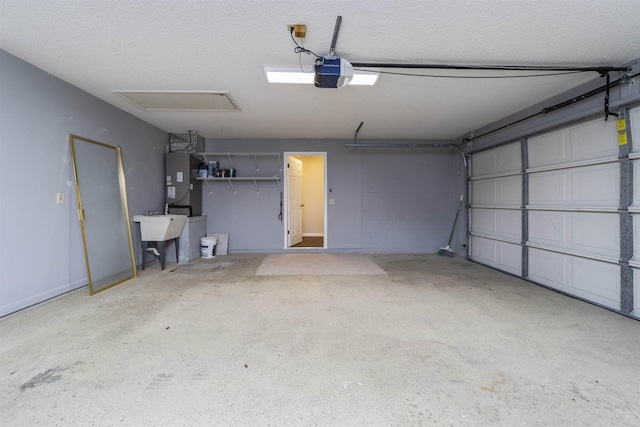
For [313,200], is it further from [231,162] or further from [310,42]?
[310,42]

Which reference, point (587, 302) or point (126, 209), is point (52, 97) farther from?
point (587, 302)

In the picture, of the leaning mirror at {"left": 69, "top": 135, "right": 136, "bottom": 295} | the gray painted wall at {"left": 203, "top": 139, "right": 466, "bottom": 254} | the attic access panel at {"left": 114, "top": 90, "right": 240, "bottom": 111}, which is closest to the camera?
the leaning mirror at {"left": 69, "top": 135, "right": 136, "bottom": 295}

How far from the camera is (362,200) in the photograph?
6043mm

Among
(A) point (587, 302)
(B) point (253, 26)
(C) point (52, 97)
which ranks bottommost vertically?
(A) point (587, 302)

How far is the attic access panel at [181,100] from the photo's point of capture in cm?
344

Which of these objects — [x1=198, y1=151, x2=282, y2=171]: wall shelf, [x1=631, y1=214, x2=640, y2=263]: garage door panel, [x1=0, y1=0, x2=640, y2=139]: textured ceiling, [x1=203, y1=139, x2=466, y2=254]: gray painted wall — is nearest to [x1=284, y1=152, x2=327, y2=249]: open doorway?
[x1=203, y1=139, x2=466, y2=254]: gray painted wall

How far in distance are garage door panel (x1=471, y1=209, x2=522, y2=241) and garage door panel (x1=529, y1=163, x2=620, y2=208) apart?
0.43 meters

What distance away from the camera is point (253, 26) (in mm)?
2195

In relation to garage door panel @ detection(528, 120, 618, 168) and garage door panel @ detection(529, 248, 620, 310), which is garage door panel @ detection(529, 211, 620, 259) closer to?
garage door panel @ detection(529, 248, 620, 310)

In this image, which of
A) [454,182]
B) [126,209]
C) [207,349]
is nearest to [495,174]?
[454,182]

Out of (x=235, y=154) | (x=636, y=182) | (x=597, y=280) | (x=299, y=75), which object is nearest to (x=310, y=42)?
(x=299, y=75)

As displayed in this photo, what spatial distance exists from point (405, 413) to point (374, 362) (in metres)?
0.45

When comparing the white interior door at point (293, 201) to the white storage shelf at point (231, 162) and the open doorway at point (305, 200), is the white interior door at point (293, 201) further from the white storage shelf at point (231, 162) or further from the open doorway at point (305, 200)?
the white storage shelf at point (231, 162)

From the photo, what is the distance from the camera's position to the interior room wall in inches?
346
